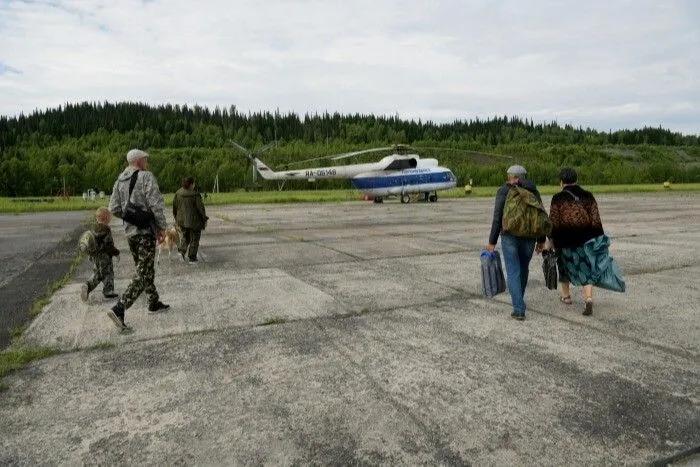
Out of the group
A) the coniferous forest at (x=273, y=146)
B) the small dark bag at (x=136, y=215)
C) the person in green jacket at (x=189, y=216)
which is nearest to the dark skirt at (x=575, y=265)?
the small dark bag at (x=136, y=215)

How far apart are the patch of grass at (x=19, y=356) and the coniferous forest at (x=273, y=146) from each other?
73.4m

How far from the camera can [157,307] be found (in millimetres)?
6289

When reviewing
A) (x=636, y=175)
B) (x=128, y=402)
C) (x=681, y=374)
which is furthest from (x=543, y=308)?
(x=636, y=175)

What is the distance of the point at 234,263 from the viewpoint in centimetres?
1009

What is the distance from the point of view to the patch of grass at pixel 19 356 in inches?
174

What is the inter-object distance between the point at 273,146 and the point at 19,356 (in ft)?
346

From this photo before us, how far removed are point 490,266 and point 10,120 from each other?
181004mm

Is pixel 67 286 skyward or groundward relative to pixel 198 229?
groundward

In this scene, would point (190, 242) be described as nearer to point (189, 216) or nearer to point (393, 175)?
point (189, 216)

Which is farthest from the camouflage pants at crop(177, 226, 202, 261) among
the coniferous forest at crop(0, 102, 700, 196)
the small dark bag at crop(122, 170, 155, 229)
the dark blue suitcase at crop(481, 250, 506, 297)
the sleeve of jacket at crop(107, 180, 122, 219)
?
the coniferous forest at crop(0, 102, 700, 196)

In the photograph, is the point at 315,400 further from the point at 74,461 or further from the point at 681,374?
the point at 681,374

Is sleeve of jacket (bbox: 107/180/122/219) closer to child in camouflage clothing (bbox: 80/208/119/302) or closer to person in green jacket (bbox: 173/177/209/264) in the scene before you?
child in camouflage clothing (bbox: 80/208/119/302)

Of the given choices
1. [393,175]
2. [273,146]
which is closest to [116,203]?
[393,175]

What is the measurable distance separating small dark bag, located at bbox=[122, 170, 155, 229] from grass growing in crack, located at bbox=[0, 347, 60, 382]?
1477 millimetres
